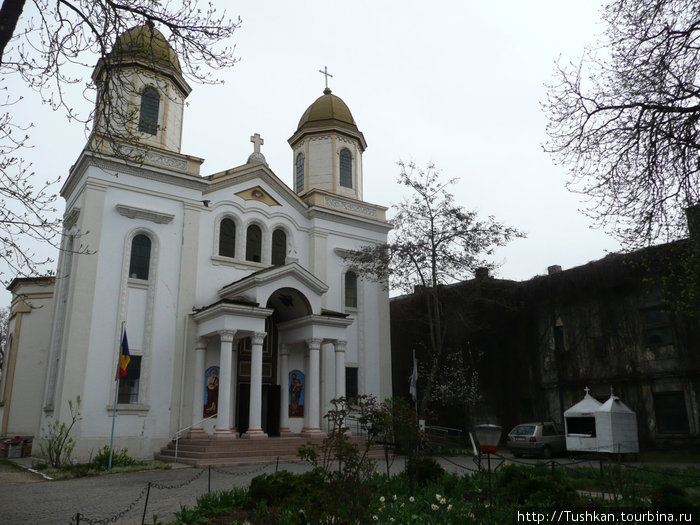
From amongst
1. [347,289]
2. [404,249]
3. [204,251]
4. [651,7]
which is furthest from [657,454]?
[204,251]

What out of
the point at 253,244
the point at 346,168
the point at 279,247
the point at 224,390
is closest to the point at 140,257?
the point at 253,244

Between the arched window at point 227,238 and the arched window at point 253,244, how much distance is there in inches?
23.7

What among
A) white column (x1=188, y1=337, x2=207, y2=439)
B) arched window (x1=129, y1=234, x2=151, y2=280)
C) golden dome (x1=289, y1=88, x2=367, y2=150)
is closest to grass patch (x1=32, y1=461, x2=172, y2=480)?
white column (x1=188, y1=337, x2=207, y2=439)

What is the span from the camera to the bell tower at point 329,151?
90.5ft

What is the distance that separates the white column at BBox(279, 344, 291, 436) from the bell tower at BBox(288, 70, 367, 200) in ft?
27.4

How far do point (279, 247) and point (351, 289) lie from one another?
12.7 ft

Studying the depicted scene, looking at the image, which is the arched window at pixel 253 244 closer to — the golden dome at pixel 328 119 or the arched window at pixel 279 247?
the arched window at pixel 279 247

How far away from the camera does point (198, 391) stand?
19.9 meters

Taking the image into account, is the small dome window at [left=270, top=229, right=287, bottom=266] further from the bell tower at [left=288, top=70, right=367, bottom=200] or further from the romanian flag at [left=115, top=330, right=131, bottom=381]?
the romanian flag at [left=115, top=330, right=131, bottom=381]

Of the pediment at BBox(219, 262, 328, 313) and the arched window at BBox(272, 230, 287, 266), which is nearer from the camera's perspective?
the pediment at BBox(219, 262, 328, 313)

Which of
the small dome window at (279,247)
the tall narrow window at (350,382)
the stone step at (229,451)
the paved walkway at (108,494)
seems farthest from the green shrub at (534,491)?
the small dome window at (279,247)

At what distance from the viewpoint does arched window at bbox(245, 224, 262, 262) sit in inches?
920

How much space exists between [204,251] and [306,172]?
317 inches

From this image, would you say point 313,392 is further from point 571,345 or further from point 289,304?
point 571,345
